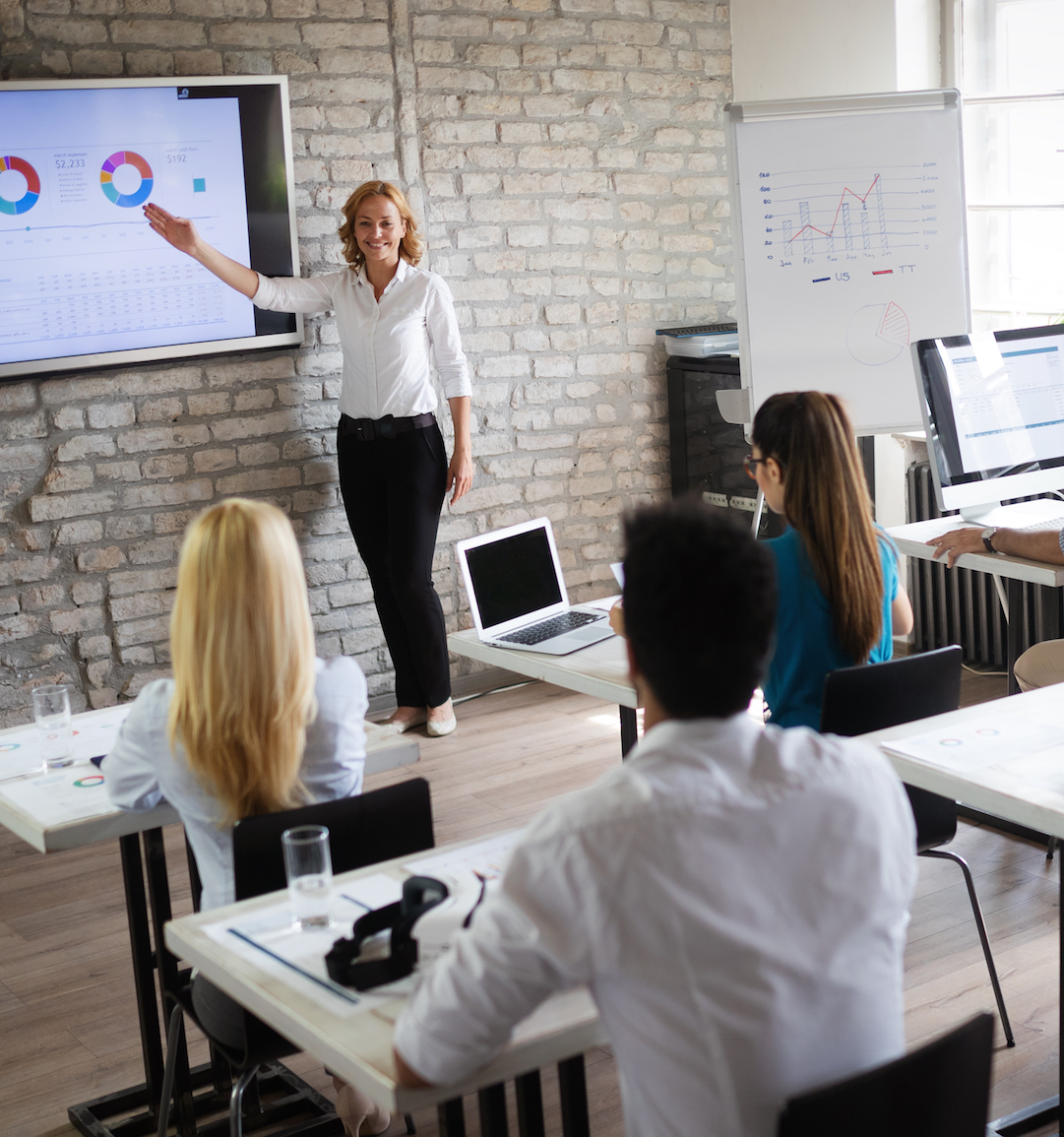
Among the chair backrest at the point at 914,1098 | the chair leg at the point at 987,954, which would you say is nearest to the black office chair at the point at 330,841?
the chair backrest at the point at 914,1098

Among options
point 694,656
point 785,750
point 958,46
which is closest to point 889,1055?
point 785,750

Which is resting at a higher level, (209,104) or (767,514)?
(209,104)

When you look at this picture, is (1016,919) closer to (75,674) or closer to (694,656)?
(694,656)

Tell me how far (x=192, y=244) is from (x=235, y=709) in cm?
274

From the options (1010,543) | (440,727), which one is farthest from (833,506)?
(440,727)

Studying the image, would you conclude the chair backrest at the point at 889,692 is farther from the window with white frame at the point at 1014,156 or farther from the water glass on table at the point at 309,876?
the window with white frame at the point at 1014,156

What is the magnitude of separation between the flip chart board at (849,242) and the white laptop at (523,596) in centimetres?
140

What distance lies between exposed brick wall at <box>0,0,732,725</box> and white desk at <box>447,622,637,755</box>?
1.71m

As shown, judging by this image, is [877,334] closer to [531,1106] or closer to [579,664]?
[579,664]

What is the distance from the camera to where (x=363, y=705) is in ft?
6.55

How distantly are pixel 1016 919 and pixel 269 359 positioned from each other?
2.87m

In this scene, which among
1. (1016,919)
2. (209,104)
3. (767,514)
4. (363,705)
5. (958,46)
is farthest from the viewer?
(767,514)

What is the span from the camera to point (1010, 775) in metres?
1.94

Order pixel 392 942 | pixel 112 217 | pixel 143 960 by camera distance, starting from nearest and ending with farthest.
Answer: pixel 392 942 → pixel 143 960 → pixel 112 217
